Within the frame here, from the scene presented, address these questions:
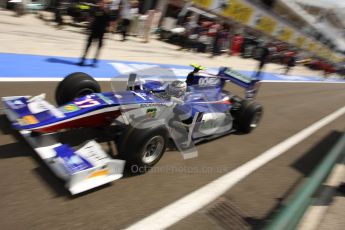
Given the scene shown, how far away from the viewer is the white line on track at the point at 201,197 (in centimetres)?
356

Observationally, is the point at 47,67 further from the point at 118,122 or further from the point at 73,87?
the point at 118,122

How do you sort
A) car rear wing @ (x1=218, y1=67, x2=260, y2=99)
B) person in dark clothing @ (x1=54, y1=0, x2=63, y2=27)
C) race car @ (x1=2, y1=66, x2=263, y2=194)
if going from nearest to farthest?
race car @ (x1=2, y1=66, x2=263, y2=194) < car rear wing @ (x1=218, y1=67, x2=260, y2=99) < person in dark clothing @ (x1=54, y1=0, x2=63, y2=27)

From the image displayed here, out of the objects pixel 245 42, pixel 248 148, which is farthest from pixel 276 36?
pixel 248 148

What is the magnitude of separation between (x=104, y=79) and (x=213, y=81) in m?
3.03

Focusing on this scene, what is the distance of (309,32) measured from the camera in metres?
44.4

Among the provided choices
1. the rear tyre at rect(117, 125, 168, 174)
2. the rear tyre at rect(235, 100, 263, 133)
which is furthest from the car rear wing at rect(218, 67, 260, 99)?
the rear tyre at rect(117, 125, 168, 174)

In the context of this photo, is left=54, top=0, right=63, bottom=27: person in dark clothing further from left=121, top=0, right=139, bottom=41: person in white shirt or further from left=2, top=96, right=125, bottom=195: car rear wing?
left=2, top=96, right=125, bottom=195: car rear wing

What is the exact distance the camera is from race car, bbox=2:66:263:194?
3.74m

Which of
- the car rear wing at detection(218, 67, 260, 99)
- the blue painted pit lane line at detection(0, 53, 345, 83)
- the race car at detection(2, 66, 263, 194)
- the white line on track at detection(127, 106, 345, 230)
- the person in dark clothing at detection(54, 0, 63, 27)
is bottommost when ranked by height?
the white line on track at detection(127, 106, 345, 230)

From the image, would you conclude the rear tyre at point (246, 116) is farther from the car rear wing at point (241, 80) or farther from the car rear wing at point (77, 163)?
the car rear wing at point (77, 163)

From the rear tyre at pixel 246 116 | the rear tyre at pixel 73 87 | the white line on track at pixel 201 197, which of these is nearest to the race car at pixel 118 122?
the rear tyre at pixel 73 87

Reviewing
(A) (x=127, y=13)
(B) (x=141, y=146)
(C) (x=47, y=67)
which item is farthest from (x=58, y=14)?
(B) (x=141, y=146)

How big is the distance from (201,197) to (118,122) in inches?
56.2

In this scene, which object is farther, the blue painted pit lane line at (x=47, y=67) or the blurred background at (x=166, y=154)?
the blue painted pit lane line at (x=47, y=67)
